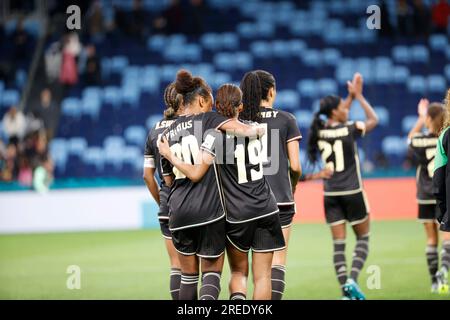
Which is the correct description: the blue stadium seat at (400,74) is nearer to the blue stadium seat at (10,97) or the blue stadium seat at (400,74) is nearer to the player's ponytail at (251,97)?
the blue stadium seat at (10,97)

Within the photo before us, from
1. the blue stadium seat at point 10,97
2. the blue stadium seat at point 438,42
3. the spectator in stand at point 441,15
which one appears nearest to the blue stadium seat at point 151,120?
the blue stadium seat at point 10,97

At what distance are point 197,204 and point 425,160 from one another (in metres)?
3.91

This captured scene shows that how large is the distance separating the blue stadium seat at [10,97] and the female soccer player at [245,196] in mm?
16520

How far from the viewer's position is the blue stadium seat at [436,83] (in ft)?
66.9

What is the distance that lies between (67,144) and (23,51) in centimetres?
411

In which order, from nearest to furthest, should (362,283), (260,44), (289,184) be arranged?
(289,184), (362,283), (260,44)

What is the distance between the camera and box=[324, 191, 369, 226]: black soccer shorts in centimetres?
930

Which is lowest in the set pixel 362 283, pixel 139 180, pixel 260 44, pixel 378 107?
pixel 362 283

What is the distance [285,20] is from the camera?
2311 centimetres

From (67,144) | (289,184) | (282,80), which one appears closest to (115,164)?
(67,144)

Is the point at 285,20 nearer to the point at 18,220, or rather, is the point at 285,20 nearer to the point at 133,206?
the point at 133,206

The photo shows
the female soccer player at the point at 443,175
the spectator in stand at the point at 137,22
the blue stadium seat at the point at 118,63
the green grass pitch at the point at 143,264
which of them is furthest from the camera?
the spectator in stand at the point at 137,22

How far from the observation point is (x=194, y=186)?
6.69m
